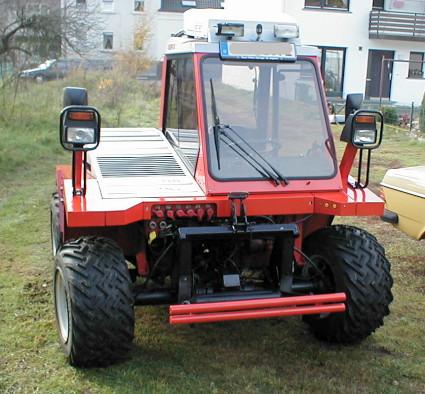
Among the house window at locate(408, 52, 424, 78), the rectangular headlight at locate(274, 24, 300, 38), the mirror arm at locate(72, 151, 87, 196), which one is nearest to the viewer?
the mirror arm at locate(72, 151, 87, 196)

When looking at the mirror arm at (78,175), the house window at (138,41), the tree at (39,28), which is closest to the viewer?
the mirror arm at (78,175)

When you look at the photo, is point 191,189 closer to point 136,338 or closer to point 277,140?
point 277,140

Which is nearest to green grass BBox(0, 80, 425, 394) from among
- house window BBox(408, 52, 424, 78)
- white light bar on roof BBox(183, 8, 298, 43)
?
white light bar on roof BBox(183, 8, 298, 43)

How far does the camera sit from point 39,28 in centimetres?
1534

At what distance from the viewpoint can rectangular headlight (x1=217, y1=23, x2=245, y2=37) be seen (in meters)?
4.47

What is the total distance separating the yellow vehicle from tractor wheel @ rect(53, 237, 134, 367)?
285cm

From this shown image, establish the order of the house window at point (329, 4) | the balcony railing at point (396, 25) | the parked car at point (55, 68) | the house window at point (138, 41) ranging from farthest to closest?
the house window at point (138, 41), the balcony railing at point (396, 25), the house window at point (329, 4), the parked car at point (55, 68)

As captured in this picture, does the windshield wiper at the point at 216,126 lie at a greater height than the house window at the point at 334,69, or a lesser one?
greater

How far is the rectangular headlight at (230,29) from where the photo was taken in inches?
176

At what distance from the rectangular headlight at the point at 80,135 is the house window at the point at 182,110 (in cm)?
77

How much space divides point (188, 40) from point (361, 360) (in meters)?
2.51

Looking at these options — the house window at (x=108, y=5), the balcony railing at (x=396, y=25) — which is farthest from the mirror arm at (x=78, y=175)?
the house window at (x=108, y=5)

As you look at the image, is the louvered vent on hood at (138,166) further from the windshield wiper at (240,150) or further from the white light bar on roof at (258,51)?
the white light bar on roof at (258,51)

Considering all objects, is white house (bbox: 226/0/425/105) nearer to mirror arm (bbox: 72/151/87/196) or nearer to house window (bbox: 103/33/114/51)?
house window (bbox: 103/33/114/51)
